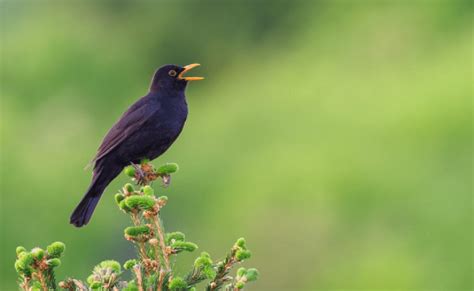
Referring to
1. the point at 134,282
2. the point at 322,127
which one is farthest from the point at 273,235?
the point at 134,282

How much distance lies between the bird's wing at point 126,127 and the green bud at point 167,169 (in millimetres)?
1391

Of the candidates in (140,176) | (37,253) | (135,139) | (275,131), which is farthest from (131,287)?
(275,131)

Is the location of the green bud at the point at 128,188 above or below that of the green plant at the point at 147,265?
above

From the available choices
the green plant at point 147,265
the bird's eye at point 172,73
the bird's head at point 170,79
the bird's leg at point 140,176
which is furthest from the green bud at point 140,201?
the bird's eye at point 172,73

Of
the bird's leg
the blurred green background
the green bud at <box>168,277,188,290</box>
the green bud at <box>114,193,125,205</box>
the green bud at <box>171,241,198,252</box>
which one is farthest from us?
the blurred green background

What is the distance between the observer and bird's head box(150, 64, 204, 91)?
304 inches

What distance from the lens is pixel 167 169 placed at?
18.5ft

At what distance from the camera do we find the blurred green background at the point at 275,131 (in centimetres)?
3341

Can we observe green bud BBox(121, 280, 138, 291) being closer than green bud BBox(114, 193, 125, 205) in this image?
Yes

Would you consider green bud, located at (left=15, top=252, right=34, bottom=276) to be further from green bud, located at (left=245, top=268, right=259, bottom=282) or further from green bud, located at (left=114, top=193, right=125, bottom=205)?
green bud, located at (left=245, top=268, right=259, bottom=282)

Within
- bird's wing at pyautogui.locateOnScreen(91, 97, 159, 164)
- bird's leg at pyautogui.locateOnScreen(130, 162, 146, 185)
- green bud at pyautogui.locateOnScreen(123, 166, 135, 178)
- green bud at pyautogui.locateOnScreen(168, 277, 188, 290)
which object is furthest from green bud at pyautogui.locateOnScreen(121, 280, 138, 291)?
bird's wing at pyautogui.locateOnScreen(91, 97, 159, 164)

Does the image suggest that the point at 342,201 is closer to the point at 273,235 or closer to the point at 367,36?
the point at 273,235

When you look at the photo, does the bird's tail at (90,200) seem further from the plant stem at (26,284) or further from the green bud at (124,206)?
the plant stem at (26,284)

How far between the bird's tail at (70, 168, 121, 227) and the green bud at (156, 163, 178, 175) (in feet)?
2.86
